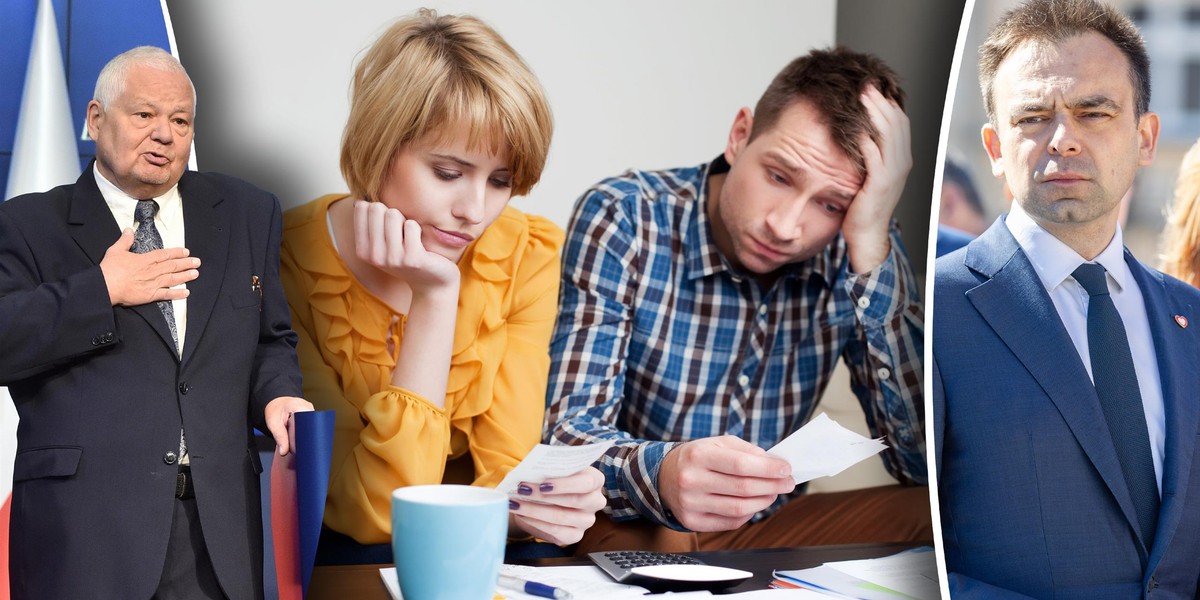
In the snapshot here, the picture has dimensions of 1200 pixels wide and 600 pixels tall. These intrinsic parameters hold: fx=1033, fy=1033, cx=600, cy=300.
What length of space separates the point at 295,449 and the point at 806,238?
0.82 m

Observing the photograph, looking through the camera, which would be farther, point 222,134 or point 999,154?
point 999,154

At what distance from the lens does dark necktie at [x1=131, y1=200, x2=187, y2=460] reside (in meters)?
1.22

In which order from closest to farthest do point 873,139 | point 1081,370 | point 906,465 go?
point 1081,370, point 873,139, point 906,465

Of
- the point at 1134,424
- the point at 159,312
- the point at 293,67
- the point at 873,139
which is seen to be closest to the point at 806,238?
the point at 873,139

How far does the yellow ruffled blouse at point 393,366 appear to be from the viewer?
1.38 m

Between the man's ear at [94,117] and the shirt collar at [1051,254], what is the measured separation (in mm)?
1248

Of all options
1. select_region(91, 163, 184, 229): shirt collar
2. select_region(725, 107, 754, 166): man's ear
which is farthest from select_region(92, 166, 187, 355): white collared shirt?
select_region(725, 107, 754, 166): man's ear

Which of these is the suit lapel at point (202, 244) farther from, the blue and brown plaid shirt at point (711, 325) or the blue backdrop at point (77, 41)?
the blue and brown plaid shirt at point (711, 325)

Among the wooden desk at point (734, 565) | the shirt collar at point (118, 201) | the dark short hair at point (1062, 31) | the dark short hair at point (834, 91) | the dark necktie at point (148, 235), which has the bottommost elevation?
the wooden desk at point (734, 565)

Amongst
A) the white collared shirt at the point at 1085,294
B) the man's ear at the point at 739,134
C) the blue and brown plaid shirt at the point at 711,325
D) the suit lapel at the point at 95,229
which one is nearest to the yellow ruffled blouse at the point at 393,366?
the blue and brown plaid shirt at the point at 711,325

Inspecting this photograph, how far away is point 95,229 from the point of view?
1216 mm

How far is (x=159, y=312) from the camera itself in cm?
121

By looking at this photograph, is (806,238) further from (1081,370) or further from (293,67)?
(293,67)

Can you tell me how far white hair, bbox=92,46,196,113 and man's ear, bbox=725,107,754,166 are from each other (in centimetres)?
79
